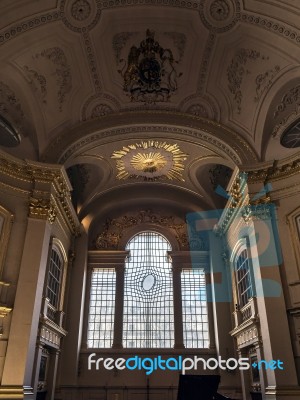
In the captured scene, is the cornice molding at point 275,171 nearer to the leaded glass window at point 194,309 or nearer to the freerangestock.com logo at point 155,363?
the leaded glass window at point 194,309

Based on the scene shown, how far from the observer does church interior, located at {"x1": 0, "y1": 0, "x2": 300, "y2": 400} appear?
10.4m

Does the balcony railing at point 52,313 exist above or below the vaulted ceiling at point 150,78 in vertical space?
below

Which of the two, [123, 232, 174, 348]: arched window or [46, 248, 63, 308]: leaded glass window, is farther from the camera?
[123, 232, 174, 348]: arched window

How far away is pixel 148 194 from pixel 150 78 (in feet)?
24.6

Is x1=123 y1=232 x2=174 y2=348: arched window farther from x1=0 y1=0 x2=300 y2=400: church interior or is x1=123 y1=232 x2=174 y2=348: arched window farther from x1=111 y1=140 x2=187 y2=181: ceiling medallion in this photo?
x1=111 y1=140 x2=187 y2=181: ceiling medallion

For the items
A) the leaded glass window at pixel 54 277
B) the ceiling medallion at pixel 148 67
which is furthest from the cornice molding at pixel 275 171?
the leaded glass window at pixel 54 277

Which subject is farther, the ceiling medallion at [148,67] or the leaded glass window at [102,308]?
the leaded glass window at [102,308]

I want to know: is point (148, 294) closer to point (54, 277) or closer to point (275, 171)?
point (54, 277)


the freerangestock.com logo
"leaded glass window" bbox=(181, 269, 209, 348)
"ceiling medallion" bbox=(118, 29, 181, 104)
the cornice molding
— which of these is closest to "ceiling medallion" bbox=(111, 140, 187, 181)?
"ceiling medallion" bbox=(118, 29, 181, 104)

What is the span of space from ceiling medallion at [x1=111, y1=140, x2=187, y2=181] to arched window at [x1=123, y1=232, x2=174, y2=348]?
309 centimetres

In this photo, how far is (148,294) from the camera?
1590 cm

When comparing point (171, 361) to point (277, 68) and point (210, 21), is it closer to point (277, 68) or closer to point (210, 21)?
point (277, 68)

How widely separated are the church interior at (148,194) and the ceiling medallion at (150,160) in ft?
0.26

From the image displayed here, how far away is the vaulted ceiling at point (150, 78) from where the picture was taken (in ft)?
34.9
